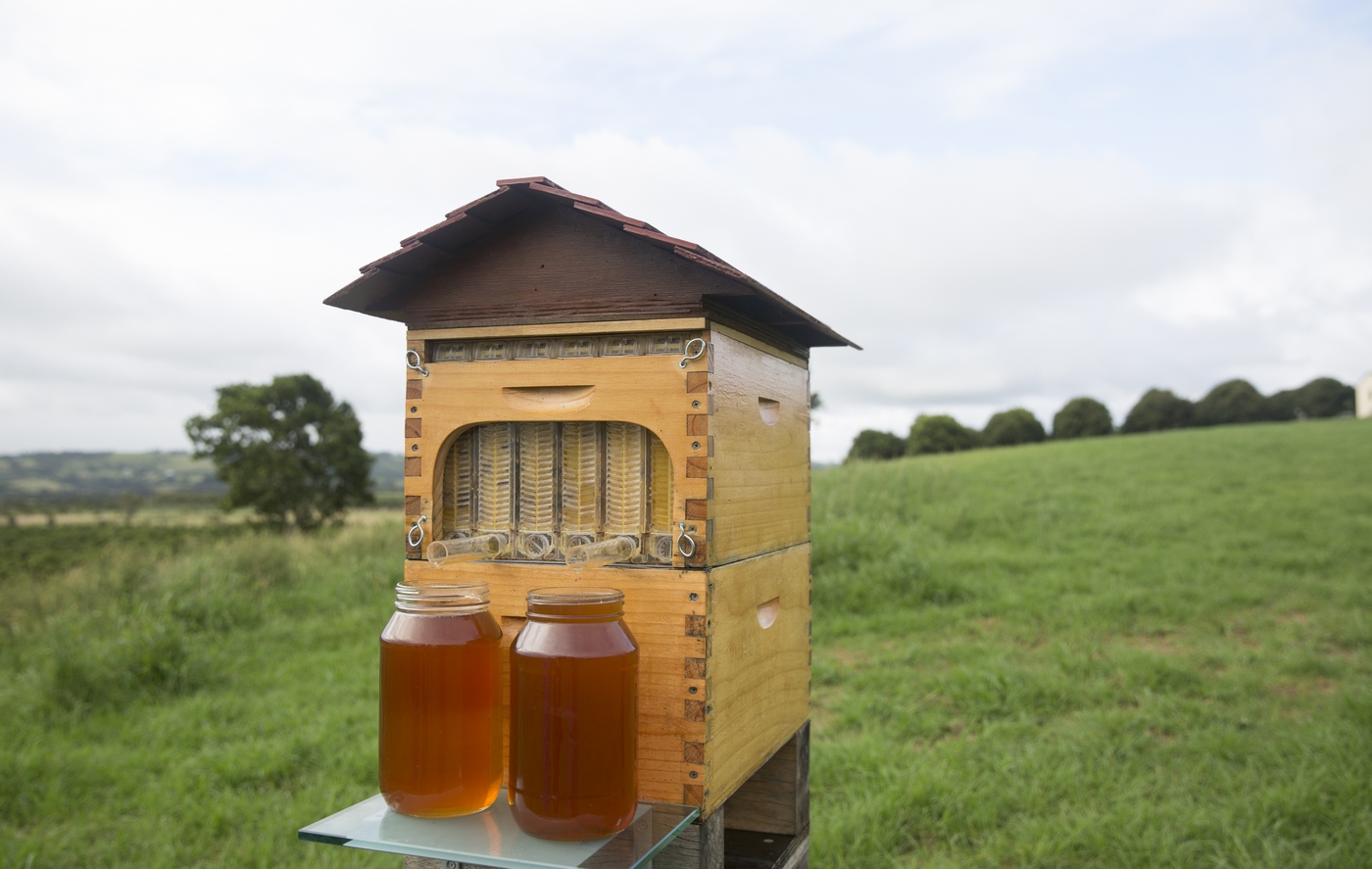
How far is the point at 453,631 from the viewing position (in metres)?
1.82

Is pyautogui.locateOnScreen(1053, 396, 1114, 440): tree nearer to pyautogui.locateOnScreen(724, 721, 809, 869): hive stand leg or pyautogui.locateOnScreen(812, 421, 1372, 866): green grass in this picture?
pyautogui.locateOnScreen(812, 421, 1372, 866): green grass

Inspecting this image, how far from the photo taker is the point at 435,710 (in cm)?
180

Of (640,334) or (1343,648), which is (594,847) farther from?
(1343,648)

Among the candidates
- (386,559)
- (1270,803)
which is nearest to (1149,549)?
(1270,803)

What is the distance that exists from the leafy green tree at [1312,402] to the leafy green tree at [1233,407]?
37.4 inches

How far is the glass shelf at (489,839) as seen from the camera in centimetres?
163

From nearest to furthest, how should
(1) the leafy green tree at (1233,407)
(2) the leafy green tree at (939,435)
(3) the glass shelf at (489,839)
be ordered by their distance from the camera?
1. (3) the glass shelf at (489,839)
2. (2) the leafy green tree at (939,435)
3. (1) the leafy green tree at (1233,407)

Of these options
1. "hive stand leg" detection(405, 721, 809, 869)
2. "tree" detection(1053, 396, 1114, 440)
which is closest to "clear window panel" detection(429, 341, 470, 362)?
"hive stand leg" detection(405, 721, 809, 869)

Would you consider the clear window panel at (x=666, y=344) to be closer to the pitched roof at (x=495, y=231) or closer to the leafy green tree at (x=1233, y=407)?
the pitched roof at (x=495, y=231)

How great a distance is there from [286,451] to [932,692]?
32085 millimetres

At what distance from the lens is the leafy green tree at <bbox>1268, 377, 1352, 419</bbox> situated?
134ft

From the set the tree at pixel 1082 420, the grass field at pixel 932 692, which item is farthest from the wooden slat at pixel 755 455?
the tree at pixel 1082 420

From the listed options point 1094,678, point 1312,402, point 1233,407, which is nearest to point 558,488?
point 1094,678

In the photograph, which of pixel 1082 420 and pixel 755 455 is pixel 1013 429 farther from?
pixel 755 455
